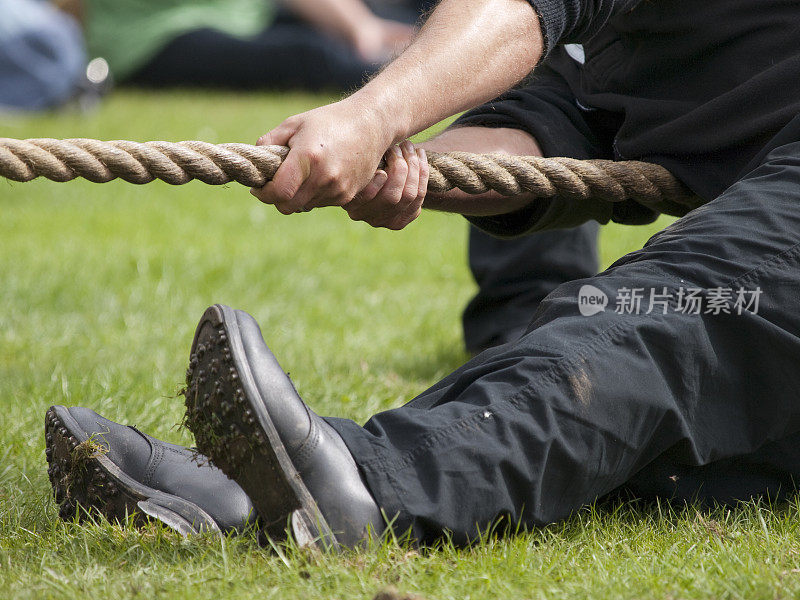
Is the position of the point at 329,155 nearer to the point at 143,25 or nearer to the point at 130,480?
the point at 130,480

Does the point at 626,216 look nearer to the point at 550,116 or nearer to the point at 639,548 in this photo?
the point at 550,116

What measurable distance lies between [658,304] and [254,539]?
622 millimetres

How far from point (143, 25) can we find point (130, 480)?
7049 millimetres

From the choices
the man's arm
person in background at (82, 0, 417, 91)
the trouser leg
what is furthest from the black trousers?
person in background at (82, 0, 417, 91)

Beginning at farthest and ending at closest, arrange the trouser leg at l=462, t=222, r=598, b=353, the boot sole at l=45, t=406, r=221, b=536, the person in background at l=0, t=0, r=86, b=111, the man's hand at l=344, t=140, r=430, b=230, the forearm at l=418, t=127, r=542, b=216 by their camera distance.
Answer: the person in background at l=0, t=0, r=86, b=111
the trouser leg at l=462, t=222, r=598, b=353
the forearm at l=418, t=127, r=542, b=216
the man's hand at l=344, t=140, r=430, b=230
the boot sole at l=45, t=406, r=221, b=536

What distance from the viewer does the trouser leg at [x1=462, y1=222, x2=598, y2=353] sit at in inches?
97.6

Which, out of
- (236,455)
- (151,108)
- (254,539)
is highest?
(151,108)

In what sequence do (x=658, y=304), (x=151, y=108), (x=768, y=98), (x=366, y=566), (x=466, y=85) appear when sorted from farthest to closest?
1. (x=151, y=108)
2. (x=768, y=98)
3. (x=466, y=85)
4. (x=658, y=304)
5. (x=366, y=566)

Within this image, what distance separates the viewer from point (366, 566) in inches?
46.1

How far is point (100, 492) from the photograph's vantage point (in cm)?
134

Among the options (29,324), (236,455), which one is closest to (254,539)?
(236,455)

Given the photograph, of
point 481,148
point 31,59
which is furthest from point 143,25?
point 481,148

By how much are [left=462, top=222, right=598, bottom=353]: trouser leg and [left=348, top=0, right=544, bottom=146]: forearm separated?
3.26 ft

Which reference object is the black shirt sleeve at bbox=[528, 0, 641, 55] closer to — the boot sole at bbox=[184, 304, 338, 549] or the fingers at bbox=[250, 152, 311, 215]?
the fingers at bbox=[250, 152, 311, 215]
